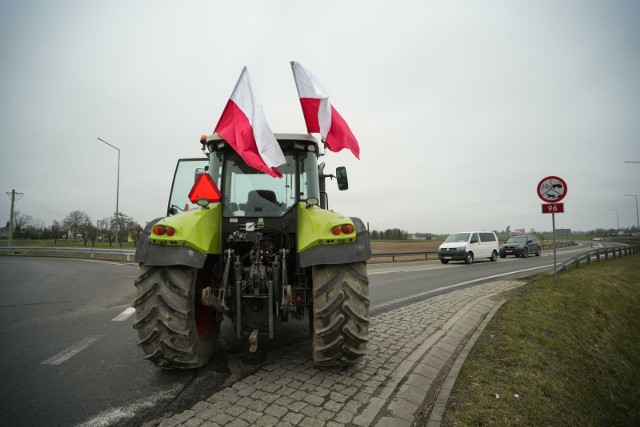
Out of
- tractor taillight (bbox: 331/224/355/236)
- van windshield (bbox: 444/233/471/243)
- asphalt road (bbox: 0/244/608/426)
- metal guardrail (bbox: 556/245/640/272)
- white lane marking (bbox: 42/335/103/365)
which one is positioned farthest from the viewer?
van windshield (bbox: 444/233/471/243)

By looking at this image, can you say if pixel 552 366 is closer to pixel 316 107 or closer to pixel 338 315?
pixel 338 315

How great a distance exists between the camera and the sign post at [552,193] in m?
9.96

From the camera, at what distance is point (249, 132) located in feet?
12.2

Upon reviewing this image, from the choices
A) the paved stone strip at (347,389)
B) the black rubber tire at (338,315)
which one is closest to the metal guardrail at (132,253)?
the paved stone strip at (347,389)

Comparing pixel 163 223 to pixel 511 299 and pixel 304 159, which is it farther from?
pixel 511 299

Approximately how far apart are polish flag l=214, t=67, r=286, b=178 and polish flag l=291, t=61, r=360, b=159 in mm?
647

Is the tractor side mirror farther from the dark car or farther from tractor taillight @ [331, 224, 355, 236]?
the dark car

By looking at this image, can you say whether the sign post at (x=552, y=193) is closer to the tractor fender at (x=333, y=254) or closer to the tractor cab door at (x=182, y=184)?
the tractor fender at (x=333, y=254)

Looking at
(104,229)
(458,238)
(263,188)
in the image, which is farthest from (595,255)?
(104,229)

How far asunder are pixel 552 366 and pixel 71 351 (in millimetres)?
6092

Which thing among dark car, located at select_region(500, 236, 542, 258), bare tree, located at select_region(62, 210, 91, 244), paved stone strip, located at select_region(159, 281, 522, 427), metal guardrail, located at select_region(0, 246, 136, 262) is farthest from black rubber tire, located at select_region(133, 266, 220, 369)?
bare tree, located at select_region(62, 210, 91, 244)

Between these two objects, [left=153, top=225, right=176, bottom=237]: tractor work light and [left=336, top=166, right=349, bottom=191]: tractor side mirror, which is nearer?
[left=153, top=225, right=176, bottom=237]: tractor work light

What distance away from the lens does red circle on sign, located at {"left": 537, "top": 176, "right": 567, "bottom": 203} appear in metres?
9.96

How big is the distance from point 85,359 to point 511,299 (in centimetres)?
803
